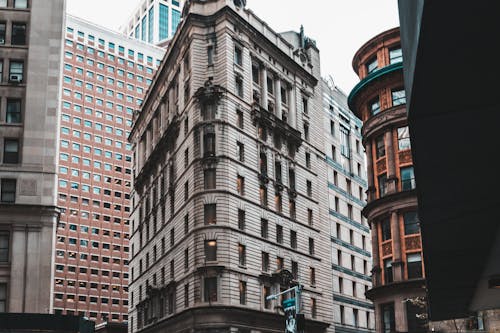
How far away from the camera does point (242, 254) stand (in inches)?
2259

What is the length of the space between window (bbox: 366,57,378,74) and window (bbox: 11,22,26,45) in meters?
26.8

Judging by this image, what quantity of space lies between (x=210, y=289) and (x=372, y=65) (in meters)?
22.4

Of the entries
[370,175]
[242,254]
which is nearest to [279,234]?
[242,254]

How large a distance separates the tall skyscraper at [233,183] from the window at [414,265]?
47.6ft

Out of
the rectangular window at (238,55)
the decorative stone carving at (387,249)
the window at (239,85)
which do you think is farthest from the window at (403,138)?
the rectangular window at (238,55)

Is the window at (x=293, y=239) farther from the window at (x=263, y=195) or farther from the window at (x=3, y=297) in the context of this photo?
the window at (x=3, y=297)

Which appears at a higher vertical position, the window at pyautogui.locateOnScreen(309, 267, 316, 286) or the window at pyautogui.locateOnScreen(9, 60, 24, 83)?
the window at pyautogui.locateOnScreen(9, 60, 24, 83)

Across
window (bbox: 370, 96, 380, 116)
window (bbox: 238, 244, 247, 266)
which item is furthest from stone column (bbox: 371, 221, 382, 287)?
window (bbox: 238, 244, 247, 266)

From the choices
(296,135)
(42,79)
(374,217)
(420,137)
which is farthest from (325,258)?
(420,137)

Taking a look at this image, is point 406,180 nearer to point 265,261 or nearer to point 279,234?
point 265,261

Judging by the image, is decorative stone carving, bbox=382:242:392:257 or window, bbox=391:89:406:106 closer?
decorative stone carving, bbox=382:242:392:257

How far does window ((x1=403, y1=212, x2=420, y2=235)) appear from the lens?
48.5m

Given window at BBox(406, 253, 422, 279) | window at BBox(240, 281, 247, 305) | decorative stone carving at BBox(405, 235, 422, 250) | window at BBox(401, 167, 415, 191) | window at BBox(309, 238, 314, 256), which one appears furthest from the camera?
window at BBox(309, 238, 314, 256)

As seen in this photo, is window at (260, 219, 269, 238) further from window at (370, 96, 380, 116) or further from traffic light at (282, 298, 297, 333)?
traffic light at (282, 298, 297, 333)
